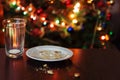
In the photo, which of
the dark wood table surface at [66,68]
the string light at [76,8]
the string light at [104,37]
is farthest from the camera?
the string light at [104,37]

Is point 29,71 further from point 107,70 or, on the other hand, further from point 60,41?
point 60,41

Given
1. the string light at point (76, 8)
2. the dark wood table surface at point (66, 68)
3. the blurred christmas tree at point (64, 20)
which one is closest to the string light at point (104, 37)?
the blurred christmas tree at point (64, 20)

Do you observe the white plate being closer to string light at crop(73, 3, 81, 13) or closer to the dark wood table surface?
the dark wood table surface

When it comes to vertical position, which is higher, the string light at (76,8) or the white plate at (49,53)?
the string light at (76,8)

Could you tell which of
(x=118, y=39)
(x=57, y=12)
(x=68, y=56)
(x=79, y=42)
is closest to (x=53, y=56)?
(x=68, y=56)

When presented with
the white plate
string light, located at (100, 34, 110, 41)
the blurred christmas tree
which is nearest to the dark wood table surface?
the white plate

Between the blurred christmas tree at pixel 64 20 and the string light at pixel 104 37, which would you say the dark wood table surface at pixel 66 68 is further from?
the string light at pixel 104 37
